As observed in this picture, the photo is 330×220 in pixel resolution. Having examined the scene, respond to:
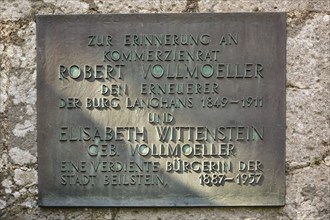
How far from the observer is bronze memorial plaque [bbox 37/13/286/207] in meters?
2.79

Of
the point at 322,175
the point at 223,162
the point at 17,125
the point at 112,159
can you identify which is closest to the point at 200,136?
the point at 223,162

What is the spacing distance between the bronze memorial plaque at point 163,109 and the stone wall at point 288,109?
2.4 inches

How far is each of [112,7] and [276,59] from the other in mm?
884

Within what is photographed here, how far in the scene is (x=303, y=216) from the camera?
9.32ft

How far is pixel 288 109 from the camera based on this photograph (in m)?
2.83

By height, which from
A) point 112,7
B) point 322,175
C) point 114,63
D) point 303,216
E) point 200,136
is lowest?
point 303,216

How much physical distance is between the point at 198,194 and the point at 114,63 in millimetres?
794

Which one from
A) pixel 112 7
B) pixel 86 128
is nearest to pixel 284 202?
pixel 86 128

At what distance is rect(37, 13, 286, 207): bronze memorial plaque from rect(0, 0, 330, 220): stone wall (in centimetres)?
6

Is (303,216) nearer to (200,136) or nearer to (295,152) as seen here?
(295,152)

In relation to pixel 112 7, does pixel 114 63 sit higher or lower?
lower

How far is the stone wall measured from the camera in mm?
2826

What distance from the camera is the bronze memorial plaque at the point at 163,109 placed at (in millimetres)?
2791

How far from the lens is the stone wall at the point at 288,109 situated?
9.27 ft
